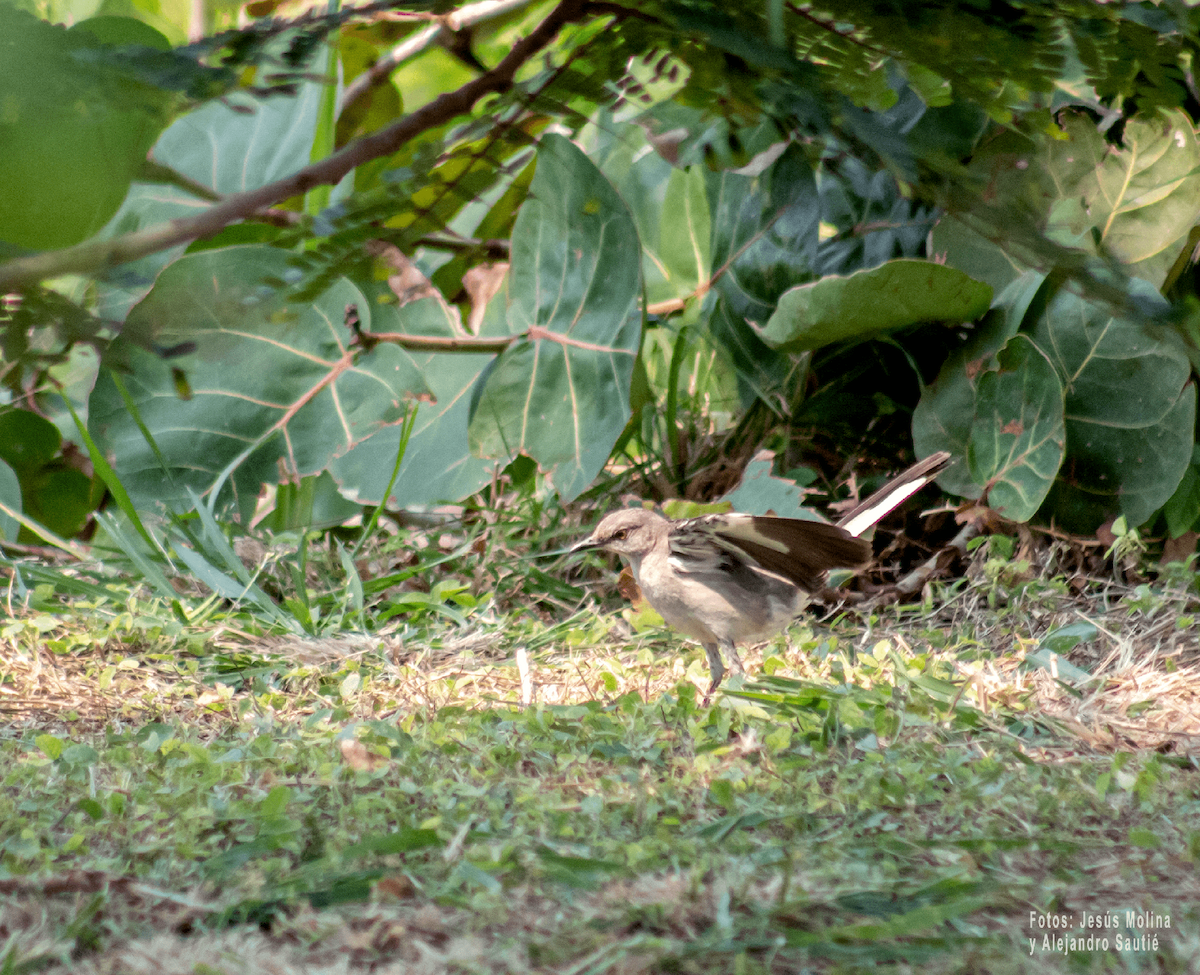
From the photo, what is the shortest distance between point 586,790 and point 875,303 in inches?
63.4

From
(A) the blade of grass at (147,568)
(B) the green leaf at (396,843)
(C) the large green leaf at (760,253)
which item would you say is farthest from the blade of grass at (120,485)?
(B) the green leaf at (396,843)

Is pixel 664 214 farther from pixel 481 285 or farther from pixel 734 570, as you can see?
pixel 734 570

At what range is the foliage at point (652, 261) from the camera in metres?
0.91

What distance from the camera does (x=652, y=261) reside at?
3420mm

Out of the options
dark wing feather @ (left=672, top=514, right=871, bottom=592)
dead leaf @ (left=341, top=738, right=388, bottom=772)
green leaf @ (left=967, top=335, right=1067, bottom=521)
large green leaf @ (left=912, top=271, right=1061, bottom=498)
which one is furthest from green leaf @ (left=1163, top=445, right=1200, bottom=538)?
dead leaf @ (left=341, top=738, right=388, bottom=772)

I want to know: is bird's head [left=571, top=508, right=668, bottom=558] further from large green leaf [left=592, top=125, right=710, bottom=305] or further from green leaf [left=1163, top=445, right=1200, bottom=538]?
green leaf [left=1163, top=445, right=1200, bottom=538]

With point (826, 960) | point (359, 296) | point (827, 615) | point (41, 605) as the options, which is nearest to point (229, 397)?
point (359, 296)

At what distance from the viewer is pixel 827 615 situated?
2701 mm

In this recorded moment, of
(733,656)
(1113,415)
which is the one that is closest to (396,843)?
(733,656)

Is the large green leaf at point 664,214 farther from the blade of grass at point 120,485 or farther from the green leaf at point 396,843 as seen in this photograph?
the green leaf at point 396,843

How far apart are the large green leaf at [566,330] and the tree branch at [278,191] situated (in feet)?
5.95

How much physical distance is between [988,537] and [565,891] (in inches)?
74.2

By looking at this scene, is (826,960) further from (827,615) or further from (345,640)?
(827,615)

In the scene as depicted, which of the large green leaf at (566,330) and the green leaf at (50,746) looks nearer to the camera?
the green leaf at (50,746)
